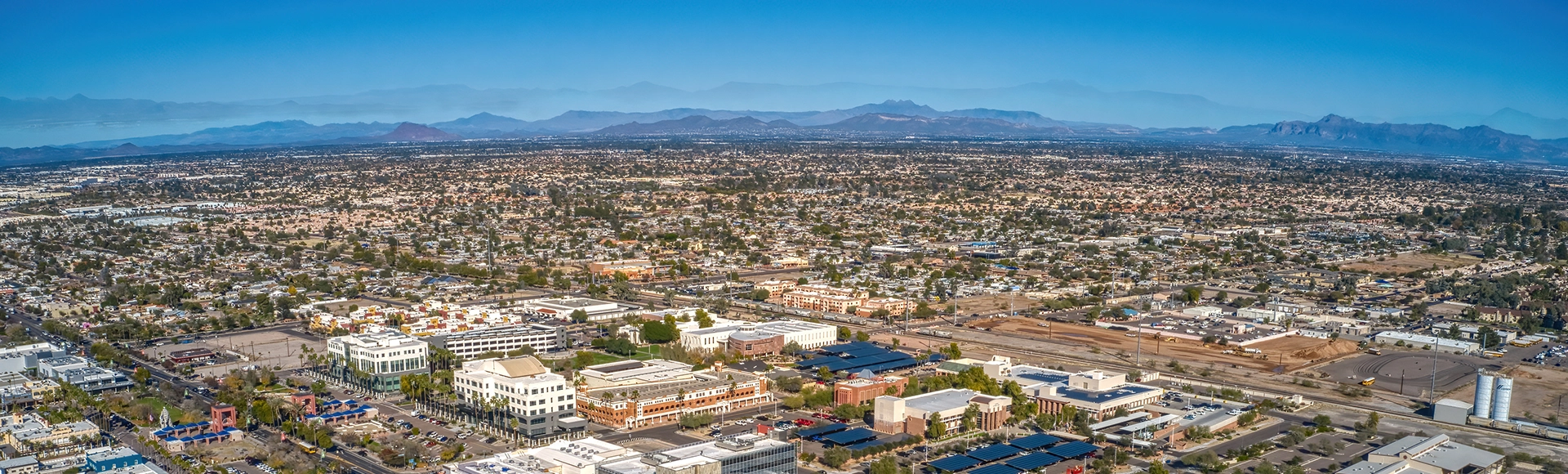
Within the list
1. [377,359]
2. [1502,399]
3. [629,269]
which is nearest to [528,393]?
[377,359]

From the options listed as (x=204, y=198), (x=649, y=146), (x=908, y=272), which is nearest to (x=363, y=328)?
(x=908, y=272)

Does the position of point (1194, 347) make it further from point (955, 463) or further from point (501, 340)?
point (501, 340)

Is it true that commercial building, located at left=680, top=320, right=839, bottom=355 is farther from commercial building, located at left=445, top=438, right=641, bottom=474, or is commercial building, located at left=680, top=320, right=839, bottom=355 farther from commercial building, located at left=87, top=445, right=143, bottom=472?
commercial building, located at left=87, top=445, right=143, bottom=472

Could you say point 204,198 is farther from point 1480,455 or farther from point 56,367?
point 1480,455

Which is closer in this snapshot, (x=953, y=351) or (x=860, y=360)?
(x=860, y=360)

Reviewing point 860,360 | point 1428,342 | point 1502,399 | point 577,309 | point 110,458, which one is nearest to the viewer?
point 110,458

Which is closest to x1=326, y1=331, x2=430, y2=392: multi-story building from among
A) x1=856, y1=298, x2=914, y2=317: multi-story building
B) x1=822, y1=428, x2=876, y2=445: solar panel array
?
x1=822, y1=428, x2=876, y2=445: solar panel array
